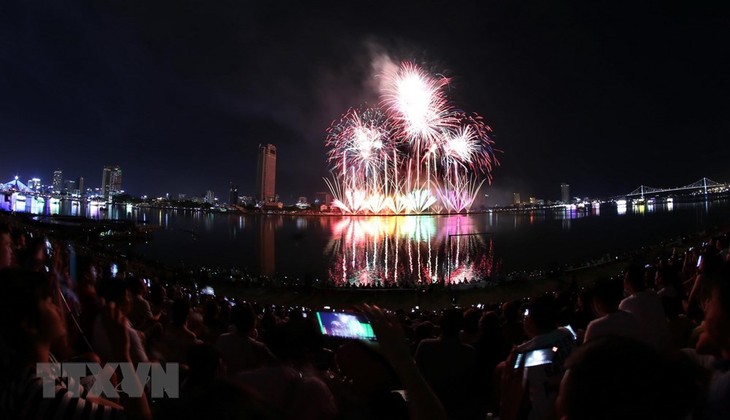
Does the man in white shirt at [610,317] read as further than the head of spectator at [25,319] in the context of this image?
Yes

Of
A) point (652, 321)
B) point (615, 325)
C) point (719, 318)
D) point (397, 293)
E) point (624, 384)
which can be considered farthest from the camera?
point (397, 293)

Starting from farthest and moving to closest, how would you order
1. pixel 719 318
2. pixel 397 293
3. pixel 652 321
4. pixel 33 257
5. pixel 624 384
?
pixel 397 293
pixel 33 257
pixel 652 321
pixel 719 318
pixel 624 384

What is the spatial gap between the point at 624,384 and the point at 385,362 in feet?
4.29

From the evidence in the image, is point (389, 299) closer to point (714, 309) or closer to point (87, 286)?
point (87, 286)

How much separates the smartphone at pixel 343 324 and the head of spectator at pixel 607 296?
291 cm

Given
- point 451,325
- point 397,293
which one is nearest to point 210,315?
point 451,325

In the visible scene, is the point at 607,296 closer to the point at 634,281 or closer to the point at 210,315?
the point at 634,281

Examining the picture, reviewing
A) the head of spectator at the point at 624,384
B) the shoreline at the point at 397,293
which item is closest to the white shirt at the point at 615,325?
the head of spectator at the point at 624,384

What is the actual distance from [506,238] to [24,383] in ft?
198

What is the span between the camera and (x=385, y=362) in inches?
88.7

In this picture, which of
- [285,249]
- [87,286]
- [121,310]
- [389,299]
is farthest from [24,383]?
[285,249]

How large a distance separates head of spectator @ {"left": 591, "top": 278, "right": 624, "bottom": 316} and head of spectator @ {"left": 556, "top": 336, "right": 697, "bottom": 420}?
266 cm

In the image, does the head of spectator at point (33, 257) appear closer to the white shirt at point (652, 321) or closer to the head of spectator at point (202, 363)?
the head of spectator at point (202, 363)

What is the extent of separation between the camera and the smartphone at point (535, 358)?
103 inches
